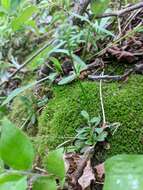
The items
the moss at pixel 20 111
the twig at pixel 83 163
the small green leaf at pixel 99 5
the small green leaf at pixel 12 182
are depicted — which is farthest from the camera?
the moss at pixel 20 111

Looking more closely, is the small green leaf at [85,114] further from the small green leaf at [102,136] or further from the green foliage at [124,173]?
the green foliage at [124,173]

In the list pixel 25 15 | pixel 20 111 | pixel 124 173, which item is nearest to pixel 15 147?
pixel 124 173

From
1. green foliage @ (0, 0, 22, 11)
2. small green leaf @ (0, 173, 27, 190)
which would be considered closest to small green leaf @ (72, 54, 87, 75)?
green foliage @ (0, 0, 22, 11)

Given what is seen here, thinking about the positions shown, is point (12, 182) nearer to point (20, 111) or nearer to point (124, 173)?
point (124, 173)

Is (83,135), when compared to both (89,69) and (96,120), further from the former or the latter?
(89,69)

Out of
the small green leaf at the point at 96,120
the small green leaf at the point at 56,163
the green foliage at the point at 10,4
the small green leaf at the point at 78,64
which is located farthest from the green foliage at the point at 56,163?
the green foliage at the point at 10,4
